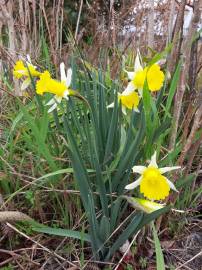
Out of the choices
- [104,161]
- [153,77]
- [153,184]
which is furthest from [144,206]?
[153,77]

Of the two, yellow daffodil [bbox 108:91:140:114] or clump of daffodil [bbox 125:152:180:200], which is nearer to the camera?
clump of daffodil [bbox 125:152:180:200]

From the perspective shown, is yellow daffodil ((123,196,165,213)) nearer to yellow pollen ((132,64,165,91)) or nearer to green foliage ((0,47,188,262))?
green foliage ((0,47,188,262))

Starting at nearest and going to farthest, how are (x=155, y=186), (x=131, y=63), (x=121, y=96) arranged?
1. (x=155, y=186)
2. (x=121, y=96)
3. (x=131, y=63)

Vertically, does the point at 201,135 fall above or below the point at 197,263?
above

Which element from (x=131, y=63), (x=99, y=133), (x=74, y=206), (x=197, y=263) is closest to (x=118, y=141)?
(x=99, y=133)

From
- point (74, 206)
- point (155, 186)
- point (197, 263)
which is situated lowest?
point (197, 263)

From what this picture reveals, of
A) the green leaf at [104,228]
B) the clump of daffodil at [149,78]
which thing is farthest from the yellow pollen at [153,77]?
the green leaf at [104,228]

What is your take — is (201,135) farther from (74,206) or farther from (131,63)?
(131,63)

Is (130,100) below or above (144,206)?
above

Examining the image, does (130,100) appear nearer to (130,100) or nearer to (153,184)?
(130,100)

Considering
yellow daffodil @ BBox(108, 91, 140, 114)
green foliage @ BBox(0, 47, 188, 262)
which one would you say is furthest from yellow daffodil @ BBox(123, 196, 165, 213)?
yellow daffodil @ BBox(108, 91, 140, 114)

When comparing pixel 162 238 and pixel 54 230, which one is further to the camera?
pixel 162 238
